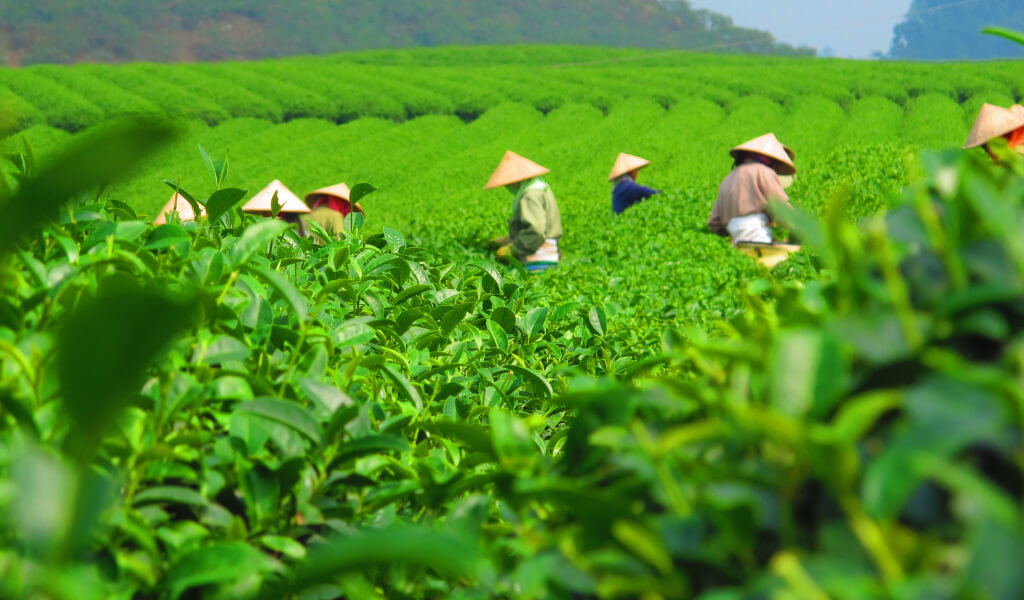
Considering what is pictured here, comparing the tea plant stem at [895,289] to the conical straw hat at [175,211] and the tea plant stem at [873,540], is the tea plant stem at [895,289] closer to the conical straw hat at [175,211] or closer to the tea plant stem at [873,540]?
the tea plant stem at [873,540]

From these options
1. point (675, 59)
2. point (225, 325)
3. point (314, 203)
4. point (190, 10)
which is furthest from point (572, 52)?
point (190, 10)

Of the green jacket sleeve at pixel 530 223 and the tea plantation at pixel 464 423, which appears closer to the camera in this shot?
the tea plantation at pixel 464 423

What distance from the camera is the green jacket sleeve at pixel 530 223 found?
694cm

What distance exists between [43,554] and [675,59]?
38963mm

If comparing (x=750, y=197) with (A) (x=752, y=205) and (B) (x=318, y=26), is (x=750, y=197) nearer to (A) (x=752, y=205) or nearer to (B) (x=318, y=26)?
(A) (x=752, y=205)

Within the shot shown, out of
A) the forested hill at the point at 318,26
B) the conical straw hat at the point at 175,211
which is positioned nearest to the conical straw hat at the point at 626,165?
the conical straw hat at the point at 175,211

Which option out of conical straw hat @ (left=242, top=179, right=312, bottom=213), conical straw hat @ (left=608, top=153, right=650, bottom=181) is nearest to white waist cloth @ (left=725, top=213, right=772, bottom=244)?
conical straw hat @ (left=608, top=153, right=650, bottom=181)

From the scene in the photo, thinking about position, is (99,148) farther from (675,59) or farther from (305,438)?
(675,59)

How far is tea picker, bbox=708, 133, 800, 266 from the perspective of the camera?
6.70m

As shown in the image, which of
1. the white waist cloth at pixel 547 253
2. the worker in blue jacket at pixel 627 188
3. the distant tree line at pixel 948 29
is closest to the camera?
A: the white waist cloth at pixel 547 253

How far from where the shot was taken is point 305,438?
910mm

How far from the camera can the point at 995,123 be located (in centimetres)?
562

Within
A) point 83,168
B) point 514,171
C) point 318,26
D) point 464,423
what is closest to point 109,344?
point 83,168

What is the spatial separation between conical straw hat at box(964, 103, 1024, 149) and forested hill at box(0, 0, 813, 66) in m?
51.3
